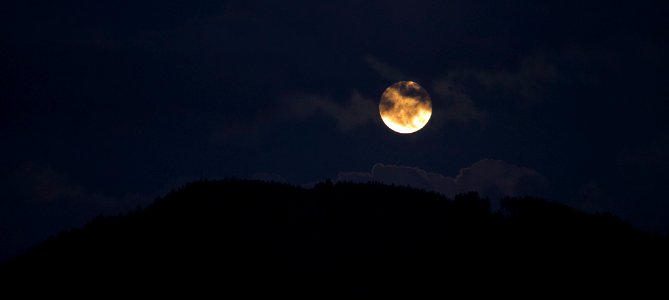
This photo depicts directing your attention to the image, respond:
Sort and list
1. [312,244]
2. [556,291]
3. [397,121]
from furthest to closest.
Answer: [397,121] → [312,244] → [556,291]

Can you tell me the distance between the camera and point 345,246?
31250 millimetres

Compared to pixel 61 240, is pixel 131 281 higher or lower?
lower

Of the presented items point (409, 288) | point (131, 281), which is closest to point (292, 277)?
point (409, 288)

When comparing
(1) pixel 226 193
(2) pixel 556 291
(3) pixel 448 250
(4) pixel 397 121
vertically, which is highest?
(4) pixel 397 121

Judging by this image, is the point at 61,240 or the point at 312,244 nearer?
the point at 312,244

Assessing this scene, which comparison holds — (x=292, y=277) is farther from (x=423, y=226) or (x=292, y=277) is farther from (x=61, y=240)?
(x=61, y=240)

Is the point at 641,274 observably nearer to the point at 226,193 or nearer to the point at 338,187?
the point at 338,187

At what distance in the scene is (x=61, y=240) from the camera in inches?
1383

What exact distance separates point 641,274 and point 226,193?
24.4m

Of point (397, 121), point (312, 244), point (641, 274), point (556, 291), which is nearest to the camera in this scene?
point (556, 291)

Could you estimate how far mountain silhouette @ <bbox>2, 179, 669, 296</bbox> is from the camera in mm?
28312

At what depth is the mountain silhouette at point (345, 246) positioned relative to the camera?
2831cm

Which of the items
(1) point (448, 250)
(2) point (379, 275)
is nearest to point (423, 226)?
(1) point (448, 250)

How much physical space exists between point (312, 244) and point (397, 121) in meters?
27.6
